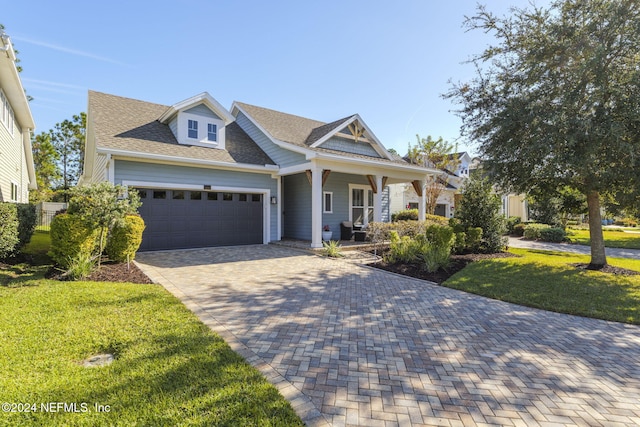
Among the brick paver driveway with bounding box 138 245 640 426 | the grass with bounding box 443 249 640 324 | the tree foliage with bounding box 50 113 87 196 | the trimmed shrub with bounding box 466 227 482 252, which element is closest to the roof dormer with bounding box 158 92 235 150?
the brick paver driveway with bounding box 138 245 640 426

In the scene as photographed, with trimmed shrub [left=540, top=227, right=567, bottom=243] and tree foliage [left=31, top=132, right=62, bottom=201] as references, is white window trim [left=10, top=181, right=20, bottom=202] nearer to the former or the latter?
tree foliage [left=31, top=132, right=62, bottom=201]

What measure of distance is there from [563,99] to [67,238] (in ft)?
41.0

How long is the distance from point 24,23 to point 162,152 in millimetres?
5964

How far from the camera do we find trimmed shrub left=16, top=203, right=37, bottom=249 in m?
8.17

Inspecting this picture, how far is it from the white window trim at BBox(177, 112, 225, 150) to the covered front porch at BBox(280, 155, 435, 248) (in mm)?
3125

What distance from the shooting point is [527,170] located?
29.1 ft

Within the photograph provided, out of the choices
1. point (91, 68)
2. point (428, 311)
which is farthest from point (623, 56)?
point (91, 68)

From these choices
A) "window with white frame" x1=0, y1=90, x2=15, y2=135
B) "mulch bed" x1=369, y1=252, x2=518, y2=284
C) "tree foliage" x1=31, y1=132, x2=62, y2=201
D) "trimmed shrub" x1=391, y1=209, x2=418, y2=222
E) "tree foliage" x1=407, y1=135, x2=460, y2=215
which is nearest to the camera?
"mulch bed" x1=369, y1=252, x2=518, y2=284

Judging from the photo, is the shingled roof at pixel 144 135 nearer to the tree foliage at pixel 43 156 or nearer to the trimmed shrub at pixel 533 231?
the trimmed shrub at pixel 533 231

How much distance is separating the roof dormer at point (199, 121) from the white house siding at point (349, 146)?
466 centimetres

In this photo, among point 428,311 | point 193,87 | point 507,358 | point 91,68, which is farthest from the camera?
point 193,87

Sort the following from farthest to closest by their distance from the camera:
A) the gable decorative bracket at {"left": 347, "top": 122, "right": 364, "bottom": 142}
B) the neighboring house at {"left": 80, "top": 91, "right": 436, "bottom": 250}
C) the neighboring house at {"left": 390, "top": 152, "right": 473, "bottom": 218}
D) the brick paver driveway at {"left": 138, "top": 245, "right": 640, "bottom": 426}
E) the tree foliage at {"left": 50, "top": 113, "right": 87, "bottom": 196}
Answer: the tree foliage at {"left": 50, "top": 113, "right": 87, "bottom": 196}, the neighboring house at {"left": 390, "top": 152, "right": 473, "bottom": 218}, the gable decorative bracket at {"left": 347, "top": 122, "right": 364, "bottom": 142}, the neighboring house at {"left": 80, "top": 91, "right": 436, "bottom": 250}, the brick paver driveway at {"left": 138, "top": 245, "right": 640, "bottom": 426}

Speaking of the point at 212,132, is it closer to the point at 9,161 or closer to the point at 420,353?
the point at 9,161

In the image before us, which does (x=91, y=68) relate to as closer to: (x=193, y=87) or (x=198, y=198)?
(x=193, y=87)
